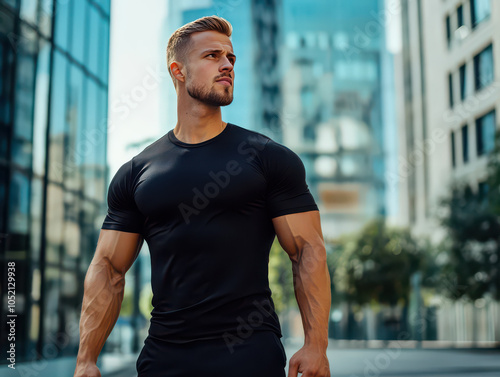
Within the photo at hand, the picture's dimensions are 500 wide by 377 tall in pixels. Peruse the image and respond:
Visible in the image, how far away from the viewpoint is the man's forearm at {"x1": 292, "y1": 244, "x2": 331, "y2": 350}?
8.57 feet

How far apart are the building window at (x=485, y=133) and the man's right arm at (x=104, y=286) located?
116 ft

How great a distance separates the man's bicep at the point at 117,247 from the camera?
9.37ft

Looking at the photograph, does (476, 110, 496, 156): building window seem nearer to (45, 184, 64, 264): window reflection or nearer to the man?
(45, 184, 64, 264): window reflection

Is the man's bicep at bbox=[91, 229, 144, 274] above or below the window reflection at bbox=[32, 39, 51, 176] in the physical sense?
below

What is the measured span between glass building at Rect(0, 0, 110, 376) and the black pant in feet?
35.7

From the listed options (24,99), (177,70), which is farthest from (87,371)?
(24,99)

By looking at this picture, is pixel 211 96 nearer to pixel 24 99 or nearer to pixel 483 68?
pixel 24 99

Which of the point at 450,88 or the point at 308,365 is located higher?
the point at 450,88

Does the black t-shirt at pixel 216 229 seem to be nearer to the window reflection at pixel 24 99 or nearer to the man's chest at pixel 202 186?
the man's chest at pixel 202 186

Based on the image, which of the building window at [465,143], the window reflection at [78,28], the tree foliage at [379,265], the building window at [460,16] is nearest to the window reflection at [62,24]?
the window reflection at [78,28]

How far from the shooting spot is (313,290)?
2.67 m

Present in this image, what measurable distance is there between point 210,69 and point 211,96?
10cm

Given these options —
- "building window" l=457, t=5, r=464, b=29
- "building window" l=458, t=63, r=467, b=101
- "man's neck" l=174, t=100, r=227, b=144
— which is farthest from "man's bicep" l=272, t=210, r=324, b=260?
"building window" l=457, t=5, r=464, b=29

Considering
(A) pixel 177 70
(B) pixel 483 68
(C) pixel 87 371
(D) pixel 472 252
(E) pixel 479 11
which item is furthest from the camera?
(E) pixel 479 11
